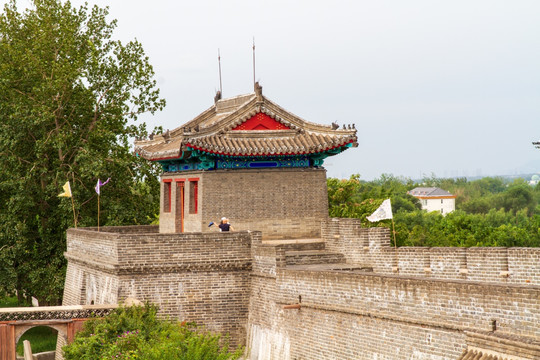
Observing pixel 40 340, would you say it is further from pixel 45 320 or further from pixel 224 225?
pixel 224 225

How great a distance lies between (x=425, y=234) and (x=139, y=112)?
1815 cm

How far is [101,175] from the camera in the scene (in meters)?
30.2

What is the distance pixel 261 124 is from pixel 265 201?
2.25m

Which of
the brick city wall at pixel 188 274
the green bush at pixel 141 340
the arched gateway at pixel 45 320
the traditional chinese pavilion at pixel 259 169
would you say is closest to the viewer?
the green bush at pixel 141 340

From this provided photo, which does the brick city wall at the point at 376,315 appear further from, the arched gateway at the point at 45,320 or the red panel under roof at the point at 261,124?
the red panel under roof at the point at 261,124

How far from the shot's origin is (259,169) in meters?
23.6

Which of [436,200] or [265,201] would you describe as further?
[436,200]

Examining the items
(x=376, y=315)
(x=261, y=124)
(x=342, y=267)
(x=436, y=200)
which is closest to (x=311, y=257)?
(x=342, y=267)

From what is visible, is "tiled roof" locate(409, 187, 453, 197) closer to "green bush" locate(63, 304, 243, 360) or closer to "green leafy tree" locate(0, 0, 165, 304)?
"green leafy tree" locate(0, 0, 165, 304)

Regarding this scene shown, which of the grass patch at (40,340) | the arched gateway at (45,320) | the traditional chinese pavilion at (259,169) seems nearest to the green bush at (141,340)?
the arched gateway at (45,320)

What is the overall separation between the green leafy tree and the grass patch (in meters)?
1.33

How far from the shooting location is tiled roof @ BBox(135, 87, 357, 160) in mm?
22750

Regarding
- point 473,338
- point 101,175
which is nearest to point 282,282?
point 473,338

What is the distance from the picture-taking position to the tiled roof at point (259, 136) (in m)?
22.8
